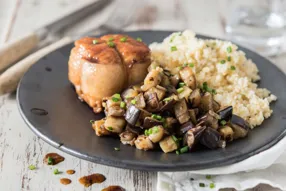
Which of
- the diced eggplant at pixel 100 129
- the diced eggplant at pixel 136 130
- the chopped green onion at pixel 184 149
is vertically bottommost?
the diced eggplant at pixel 100 129

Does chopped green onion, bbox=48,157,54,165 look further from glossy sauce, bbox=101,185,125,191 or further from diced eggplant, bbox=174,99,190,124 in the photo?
diced eggplant, bbox=174,99,190,124

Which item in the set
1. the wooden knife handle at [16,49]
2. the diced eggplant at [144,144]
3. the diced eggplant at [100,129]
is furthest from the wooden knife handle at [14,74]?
the diced eggplant at [144,144]

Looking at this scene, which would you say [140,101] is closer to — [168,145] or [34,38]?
[168,145]

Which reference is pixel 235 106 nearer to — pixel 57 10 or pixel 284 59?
pixel 284 59

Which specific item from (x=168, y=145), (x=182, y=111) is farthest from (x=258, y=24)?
(x=168, y=145)

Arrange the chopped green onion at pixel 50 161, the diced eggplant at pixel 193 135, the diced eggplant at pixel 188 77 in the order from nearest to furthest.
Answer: the diced eggplant at pixel 193 135 < the chopped green onion at pixel 50 161 < the diced eggplant at pixel 188 77

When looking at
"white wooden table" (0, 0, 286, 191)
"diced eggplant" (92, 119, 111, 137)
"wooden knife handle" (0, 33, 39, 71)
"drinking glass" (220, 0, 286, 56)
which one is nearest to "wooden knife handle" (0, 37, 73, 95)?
"white wooden table" (0, 0, 286, 191)

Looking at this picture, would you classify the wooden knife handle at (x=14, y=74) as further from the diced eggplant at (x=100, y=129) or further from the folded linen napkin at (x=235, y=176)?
the folded linen napkin at (x=235, y=176)

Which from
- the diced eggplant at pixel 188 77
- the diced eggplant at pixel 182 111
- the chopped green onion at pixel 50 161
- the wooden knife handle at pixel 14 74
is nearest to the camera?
the diced eggplant at pixel 182 111
